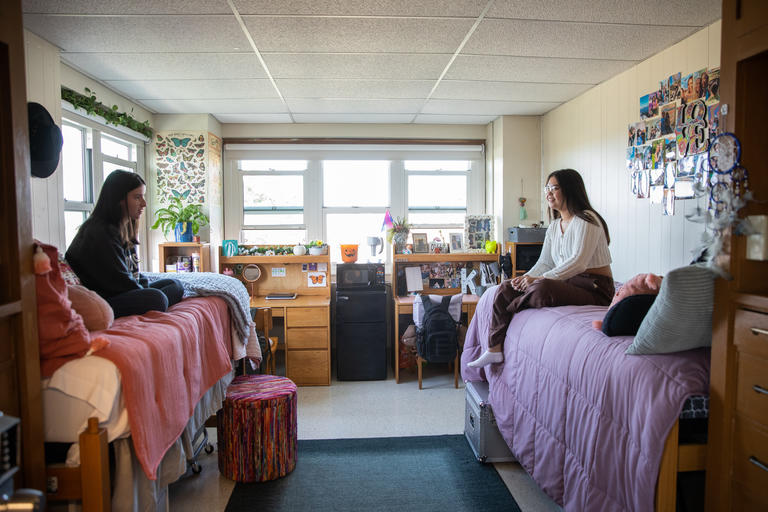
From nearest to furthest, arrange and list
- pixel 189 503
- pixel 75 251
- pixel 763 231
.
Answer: pixel 763 231 → pixel 75 251 → pixel 189 503

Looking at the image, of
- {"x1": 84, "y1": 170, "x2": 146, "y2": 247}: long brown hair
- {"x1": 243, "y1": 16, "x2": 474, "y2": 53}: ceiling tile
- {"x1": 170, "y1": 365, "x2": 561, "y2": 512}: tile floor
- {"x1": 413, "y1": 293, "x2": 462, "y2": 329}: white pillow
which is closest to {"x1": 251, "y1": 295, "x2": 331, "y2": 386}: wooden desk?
{"x1": 170, "y1": 365, "x2": 561, "y2": 512}: tile floor

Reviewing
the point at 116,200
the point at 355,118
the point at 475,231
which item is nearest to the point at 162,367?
the point at 116,200

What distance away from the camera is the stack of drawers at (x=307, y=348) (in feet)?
13.0

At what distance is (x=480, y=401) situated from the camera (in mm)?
2535

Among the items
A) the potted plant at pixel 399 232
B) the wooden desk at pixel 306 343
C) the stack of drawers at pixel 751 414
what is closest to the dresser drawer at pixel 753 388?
the stack of drawers at pixel 751 414

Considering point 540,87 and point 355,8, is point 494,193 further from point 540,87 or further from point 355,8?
point 355,8

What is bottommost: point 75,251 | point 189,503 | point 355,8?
point 189,503

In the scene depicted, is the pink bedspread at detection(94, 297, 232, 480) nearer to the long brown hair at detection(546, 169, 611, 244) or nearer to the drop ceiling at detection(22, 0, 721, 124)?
the drop ceiling at detection(22, 0, 721, 124)

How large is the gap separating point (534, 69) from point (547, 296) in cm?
163

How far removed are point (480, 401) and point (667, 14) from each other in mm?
2155

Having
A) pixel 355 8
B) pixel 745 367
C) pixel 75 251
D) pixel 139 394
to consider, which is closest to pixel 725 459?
pixel 745 367

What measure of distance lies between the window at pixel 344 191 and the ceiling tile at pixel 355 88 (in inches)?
40.1

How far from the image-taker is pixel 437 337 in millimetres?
3691

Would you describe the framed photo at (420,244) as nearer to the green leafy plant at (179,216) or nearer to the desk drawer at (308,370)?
the desk drawer at (308,370)
